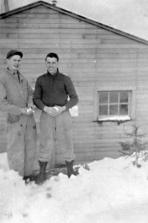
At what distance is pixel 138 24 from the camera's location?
1859 cm

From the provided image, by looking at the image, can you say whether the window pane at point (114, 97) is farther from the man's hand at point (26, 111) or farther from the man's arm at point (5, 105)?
the man's arm at point (5, 105)

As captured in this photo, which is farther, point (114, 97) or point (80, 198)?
point (114, 97)

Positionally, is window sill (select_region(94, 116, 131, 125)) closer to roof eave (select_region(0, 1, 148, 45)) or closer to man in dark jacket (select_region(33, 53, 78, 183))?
roof eave (select_region(0, 1, 148, 45))

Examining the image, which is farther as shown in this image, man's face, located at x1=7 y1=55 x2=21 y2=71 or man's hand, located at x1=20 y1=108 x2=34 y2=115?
man's hand, located at x1=20 y1=108 x2=34 y2=115

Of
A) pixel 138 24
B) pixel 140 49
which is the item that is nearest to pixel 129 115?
pixel 140 49

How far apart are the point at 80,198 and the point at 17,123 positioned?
1.56 meters

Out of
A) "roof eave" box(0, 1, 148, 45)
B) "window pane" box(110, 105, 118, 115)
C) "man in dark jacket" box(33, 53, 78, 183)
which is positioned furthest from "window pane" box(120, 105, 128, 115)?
"man in dark jacket" box(33, 53, 78, 183)

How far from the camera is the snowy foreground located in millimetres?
4539

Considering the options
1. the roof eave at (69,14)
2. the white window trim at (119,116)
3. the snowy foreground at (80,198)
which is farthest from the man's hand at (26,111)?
the white window trim at (119,116)

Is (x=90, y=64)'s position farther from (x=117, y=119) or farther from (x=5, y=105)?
(x=5, y=105)

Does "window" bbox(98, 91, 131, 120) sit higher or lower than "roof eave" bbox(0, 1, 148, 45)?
lower

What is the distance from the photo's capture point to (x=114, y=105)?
904cm

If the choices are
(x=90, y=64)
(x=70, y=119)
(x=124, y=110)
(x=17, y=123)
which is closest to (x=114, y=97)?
(x=124, y=110)

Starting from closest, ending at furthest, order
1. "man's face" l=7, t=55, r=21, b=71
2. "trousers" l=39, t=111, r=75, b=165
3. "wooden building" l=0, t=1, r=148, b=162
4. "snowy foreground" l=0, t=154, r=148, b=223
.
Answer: "snowy foreground" l=0, t=154, r=148, b=223 < "man's face" l=7, t=55, r=21, b=71 < "trousers" l=39, t=111, r=75, b=165 < "wooden building" l=0, t=1, r=148, b=162
